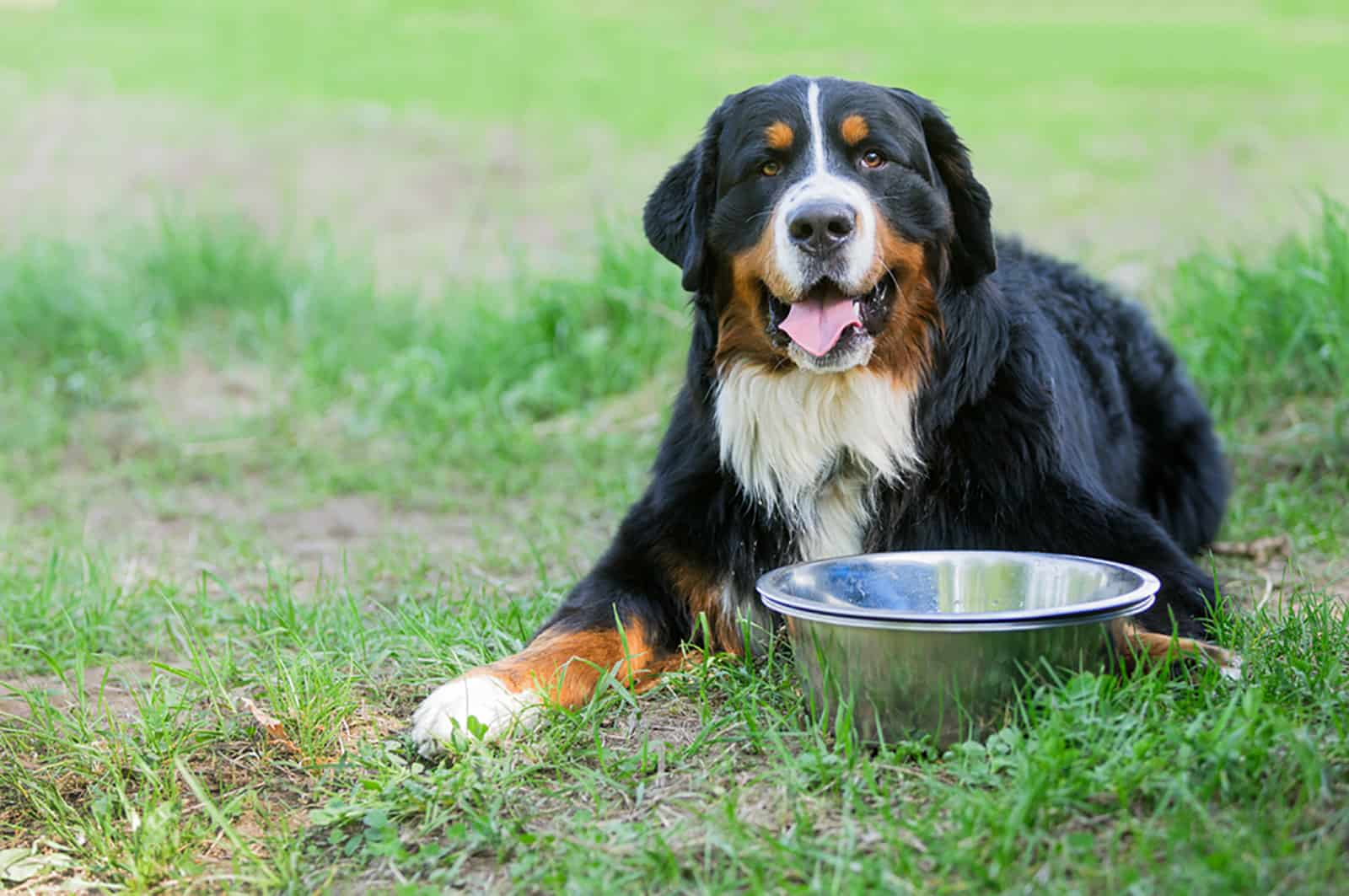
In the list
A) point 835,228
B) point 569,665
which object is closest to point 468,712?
point 569,665

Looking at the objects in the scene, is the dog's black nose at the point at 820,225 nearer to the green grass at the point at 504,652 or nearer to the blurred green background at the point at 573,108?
the green grass at the point at 504,652

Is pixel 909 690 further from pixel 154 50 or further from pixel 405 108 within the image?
pixel 154 50

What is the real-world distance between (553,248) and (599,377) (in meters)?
2.91

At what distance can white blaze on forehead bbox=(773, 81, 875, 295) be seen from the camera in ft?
9.74

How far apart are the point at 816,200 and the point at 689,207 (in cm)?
52

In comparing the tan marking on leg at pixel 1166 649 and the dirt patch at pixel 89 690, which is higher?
the tan marking on leg at pixel 1166 649

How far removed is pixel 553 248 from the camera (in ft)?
30.3

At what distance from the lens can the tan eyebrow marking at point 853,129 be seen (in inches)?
122

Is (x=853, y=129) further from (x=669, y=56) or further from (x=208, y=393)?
(x=669, y=56)

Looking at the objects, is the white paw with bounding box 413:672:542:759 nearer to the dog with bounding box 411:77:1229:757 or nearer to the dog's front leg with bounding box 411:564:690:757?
the dog's front leg with bounding box 411:564:690:757

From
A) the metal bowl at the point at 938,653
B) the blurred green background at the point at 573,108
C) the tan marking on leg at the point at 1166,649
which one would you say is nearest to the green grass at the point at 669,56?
the blurred green background at the point at 573,108

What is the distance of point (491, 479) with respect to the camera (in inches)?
219

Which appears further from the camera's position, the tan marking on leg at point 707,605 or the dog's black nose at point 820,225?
the tan marking on leg at point 707,605

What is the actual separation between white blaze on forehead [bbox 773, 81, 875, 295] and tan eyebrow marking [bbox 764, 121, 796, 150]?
61 mm
